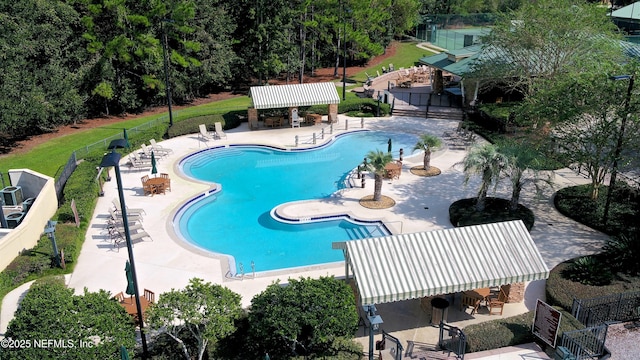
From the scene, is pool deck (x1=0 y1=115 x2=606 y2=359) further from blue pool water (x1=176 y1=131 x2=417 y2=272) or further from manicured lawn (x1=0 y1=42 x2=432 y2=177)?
manicured lawn (x1=0 y1=42 x2=432 y2=177)

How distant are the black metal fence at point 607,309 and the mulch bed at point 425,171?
12.9 meters

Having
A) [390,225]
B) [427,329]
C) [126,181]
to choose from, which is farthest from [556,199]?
[126,181]

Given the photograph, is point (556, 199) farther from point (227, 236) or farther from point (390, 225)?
point (227, 236)

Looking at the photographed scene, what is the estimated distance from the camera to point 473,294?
649 inches

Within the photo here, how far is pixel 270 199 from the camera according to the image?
26328 mm

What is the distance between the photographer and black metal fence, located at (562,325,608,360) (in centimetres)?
1436

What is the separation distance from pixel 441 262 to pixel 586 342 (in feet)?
14.4

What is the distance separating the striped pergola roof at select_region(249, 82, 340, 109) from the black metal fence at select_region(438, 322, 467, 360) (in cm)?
2284

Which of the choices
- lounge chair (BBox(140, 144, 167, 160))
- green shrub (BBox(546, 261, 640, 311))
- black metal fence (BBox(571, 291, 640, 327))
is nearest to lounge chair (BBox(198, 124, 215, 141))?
lounge chair (BBox(140, 144, 167, 160))

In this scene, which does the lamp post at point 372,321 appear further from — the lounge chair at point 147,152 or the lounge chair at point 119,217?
the lounge chair at point 147,152

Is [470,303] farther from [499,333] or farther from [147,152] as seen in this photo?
[147,152]

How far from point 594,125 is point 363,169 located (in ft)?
34.8

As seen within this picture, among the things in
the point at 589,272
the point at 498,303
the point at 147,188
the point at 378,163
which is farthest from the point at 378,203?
the point at 147,188

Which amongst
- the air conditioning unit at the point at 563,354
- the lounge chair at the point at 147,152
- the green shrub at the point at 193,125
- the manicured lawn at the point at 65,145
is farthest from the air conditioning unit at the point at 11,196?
the air conditioning unit at the point at 563,354
